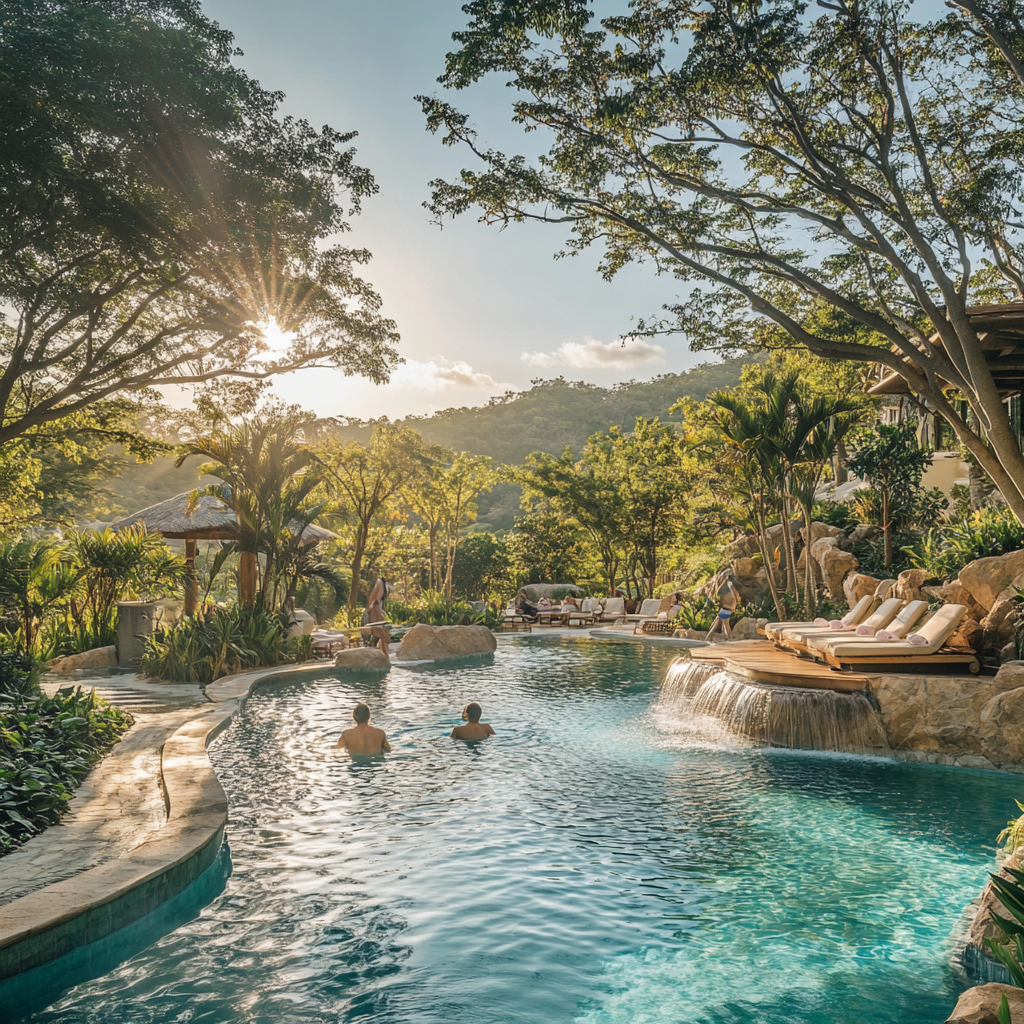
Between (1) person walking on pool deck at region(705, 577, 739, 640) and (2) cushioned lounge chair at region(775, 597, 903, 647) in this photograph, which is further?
(1) person walking on pool deck at region(705, 577, 739, 640)

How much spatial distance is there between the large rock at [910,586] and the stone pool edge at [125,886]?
10.5m

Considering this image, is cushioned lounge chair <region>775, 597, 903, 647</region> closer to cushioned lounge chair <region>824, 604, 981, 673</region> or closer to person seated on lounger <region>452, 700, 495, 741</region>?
cushioned lounge chair <region>824, 604, 981, 673</region>

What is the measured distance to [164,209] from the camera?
1014 centimetres

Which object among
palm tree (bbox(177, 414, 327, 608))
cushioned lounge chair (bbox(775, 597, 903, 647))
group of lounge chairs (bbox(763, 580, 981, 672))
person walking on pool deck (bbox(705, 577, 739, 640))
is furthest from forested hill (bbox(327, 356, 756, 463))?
group of lounge chairs (bbox(763, 580, 981, 672))

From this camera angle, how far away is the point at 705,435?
27469mm

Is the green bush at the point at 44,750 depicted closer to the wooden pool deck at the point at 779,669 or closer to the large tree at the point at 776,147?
the large tree at the point at 776,147

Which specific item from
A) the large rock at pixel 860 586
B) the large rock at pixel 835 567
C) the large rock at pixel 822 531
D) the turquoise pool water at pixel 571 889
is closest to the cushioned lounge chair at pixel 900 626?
the turquoise pool water at pixel 571 889

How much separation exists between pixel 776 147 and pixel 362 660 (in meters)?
11.7

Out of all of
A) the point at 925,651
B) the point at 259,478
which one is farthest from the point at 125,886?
the point at 259,478

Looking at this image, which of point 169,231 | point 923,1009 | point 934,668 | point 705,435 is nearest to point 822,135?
point 934,668

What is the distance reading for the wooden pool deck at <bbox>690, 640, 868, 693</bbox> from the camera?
9680mm

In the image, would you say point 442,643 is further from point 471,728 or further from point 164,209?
point 164,209

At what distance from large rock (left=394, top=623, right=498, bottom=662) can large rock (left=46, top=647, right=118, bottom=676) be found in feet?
19.1

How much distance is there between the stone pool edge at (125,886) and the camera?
12.6ft
